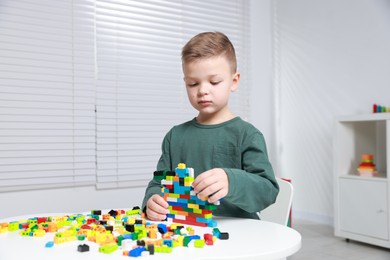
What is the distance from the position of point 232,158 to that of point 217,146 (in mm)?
60

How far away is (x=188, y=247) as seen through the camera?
2.33 ft

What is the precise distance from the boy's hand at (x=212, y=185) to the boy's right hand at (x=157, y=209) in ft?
0.37

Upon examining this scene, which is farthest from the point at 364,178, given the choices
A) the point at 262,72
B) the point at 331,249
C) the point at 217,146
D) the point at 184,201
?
the point at 184,201

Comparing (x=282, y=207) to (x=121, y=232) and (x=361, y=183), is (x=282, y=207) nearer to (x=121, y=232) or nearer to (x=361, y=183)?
(x=121, y=232)

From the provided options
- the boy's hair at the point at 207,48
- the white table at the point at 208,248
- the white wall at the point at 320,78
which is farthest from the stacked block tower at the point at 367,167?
the white table at the point at 208,248

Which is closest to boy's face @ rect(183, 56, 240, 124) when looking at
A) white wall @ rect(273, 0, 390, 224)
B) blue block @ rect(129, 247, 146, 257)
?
blue block @ rect(129, 247, 146, 257)

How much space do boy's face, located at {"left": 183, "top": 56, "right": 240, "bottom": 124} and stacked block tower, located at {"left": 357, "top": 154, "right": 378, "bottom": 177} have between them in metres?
1.91

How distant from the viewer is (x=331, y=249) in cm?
262

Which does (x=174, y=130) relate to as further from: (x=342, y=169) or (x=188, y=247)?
(x=342, y=169)

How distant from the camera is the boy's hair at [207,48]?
1084 millimetres

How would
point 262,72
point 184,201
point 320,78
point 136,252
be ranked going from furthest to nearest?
point 262,72, point 320,78, point 184,201, point 136,252

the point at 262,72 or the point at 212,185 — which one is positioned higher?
the point at 262,72

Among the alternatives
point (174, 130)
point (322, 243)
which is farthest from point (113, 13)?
point (322, 243)

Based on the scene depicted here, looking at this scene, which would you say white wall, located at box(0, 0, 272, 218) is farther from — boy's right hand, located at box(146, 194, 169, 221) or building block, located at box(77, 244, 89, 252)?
building block, located at box(77, 244, 89, 252)
